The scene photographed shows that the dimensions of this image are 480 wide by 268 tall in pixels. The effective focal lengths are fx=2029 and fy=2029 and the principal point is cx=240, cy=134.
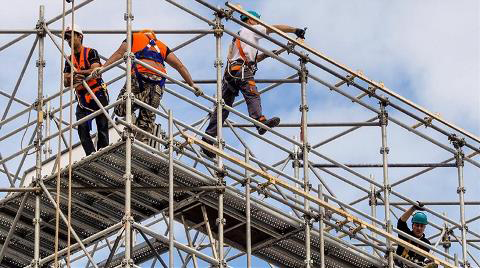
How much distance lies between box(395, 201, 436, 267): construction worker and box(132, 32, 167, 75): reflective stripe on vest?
226 inches

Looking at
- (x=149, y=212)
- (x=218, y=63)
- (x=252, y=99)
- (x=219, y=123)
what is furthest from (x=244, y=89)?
(x=149, y=212)

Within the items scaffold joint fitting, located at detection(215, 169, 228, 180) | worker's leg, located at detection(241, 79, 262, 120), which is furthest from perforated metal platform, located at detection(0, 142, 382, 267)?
worker's leg, located at detection(241, 79, 262, 120)

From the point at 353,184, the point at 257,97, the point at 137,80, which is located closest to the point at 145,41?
the point at 137,80

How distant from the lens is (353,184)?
35531 millimetres

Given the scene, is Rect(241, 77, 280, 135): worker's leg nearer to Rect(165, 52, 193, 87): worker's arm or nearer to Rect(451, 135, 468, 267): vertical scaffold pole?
Rect(165, 52, 193, 87): worker's arm

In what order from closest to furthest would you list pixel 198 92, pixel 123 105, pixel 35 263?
pixel 123 105
pixel 35 263
pixel 198 92

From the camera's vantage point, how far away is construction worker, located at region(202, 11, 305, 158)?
1350 inches

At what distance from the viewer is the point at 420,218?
36.0 metres

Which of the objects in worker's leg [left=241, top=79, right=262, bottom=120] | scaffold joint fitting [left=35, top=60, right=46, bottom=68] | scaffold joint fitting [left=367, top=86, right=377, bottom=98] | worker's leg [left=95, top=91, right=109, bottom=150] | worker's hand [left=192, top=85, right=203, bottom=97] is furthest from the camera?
scaffold joint fitting [left=367, top=86, right=377, bottom=98]

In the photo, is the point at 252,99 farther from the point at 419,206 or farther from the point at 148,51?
the point at 419,206

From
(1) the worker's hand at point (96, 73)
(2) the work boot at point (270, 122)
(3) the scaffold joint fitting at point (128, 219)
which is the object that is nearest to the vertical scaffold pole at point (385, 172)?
(2) the work boot at point (270, 122)

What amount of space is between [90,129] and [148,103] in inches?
46.4

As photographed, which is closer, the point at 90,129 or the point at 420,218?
the point at 90,129

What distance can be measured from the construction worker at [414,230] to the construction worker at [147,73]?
17.3ft
